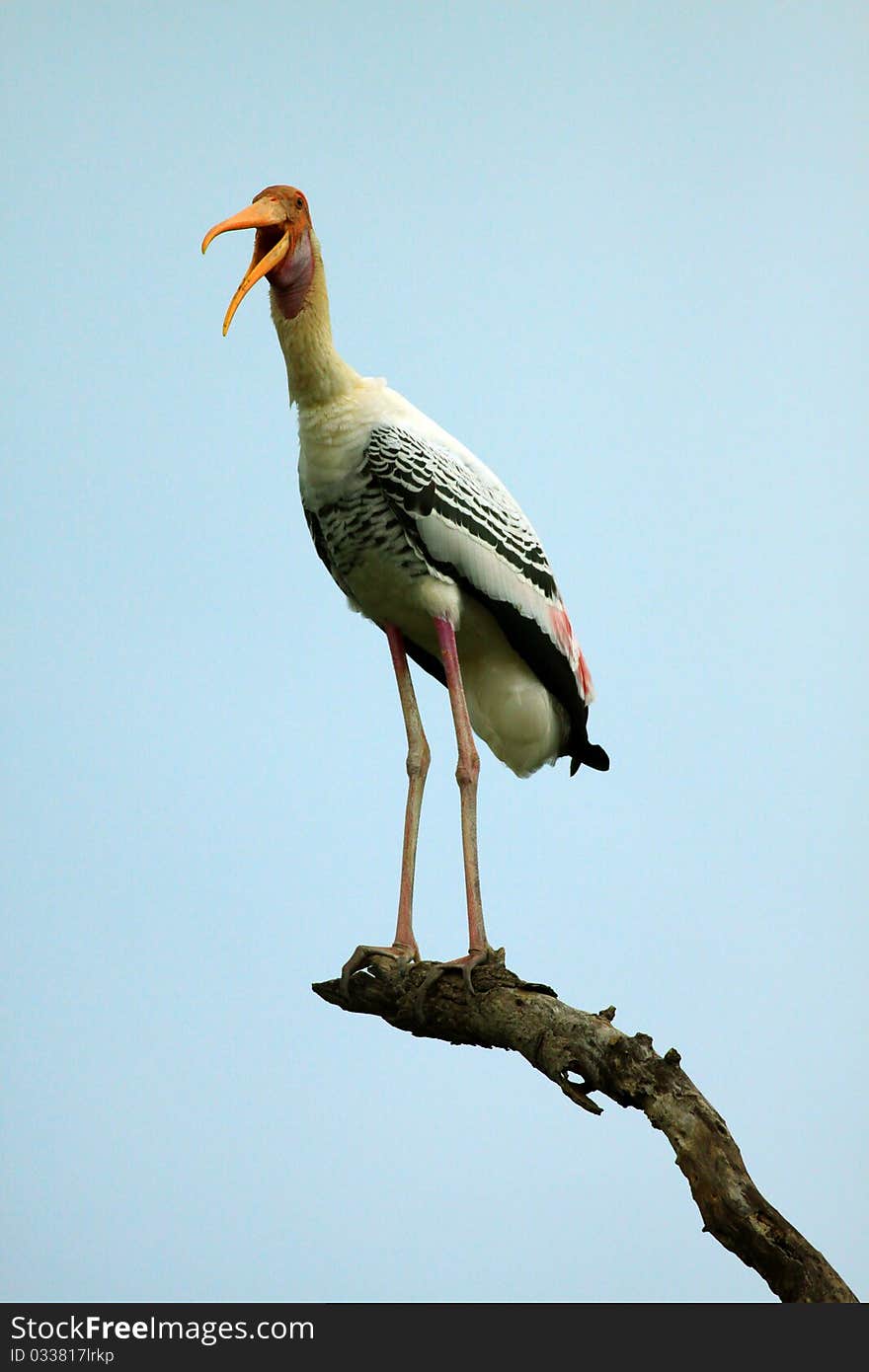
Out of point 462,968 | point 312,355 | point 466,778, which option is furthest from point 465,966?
point 312,355

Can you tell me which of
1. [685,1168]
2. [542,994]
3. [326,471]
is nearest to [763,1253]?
A: [685,1168]

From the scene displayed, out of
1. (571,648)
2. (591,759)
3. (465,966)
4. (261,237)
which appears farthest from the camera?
(591,759)

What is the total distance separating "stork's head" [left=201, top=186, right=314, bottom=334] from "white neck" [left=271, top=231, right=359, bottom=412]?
5 centimetres

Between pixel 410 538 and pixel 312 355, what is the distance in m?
0.98

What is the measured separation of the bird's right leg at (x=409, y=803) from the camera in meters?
7.39

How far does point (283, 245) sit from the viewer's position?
295 inches

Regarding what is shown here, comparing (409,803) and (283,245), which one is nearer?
(283,245)

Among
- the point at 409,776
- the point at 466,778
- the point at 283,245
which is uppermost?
the point at 283,245

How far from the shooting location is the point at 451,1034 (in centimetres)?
693

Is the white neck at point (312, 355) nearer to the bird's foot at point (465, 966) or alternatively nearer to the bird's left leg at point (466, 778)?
the bird's left leg at point (466, 778)

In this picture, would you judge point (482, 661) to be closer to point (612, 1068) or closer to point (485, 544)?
point (485, 544)

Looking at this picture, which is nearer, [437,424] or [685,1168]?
[685,1168]
